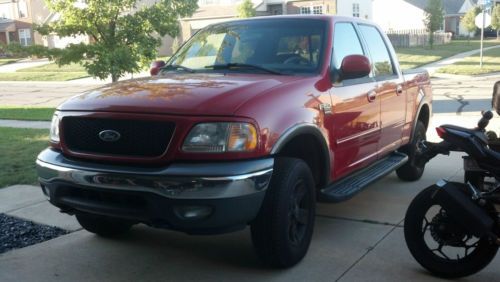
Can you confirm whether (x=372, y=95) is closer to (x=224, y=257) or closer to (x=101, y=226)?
(x=224, y=257)

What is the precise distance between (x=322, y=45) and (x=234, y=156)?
1.75 metres

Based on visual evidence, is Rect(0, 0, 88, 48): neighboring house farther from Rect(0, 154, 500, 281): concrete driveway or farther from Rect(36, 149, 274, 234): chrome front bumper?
Rect(36, 149, 274, 234): chrome front bumper

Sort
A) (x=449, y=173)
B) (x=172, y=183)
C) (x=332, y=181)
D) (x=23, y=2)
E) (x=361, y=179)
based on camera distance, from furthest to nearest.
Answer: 1. (x=23, y=2)
2. (x=449, y=173)
3. (x=361, y=179)
4. (x=332, y=181)
5. (x=172, y=183)

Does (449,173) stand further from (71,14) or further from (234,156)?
(71,14)

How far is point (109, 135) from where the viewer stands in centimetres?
396

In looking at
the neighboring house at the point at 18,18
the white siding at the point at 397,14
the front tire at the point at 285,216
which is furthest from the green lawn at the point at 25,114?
the white siding at the point at 397,14

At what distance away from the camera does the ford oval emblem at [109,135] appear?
12.9 ft

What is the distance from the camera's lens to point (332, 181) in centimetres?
486

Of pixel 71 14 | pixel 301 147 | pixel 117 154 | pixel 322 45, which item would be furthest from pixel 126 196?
pixel 71 14

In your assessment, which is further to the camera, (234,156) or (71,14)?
(71,14)

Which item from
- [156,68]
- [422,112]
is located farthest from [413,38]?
[156,68]

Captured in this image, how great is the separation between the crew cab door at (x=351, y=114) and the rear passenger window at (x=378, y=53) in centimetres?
25

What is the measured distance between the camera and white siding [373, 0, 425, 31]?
61625 millimetres

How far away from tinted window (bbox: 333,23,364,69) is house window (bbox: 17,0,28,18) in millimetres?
59688
